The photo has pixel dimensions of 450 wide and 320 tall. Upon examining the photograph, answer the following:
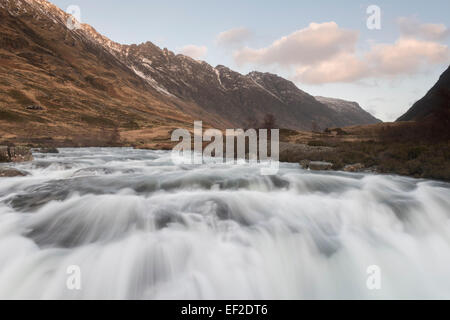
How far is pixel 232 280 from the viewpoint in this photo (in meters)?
4.41

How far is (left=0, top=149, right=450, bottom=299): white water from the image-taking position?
171 inches

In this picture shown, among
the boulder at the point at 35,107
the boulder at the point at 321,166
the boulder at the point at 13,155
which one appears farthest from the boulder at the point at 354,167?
the boulder at the point at 35,107

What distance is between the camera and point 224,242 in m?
5.52

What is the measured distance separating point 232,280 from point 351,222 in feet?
13.4

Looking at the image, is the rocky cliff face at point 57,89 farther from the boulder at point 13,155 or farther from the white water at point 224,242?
the white water at point 224,242

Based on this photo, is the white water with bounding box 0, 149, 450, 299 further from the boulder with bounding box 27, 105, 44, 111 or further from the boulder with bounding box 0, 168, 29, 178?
the boulder with bounding box 27, 105, 44, 111

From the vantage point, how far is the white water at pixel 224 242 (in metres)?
4.34

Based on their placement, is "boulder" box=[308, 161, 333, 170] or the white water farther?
"boulder" box=[308, 161, 333, 170]

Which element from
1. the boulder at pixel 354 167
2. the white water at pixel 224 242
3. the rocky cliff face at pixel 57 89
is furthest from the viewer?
the rocky cliff face at pixel 57 89

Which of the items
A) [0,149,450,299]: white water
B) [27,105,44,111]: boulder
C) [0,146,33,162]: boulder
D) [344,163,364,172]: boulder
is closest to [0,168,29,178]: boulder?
[0,149,450,299]: white water

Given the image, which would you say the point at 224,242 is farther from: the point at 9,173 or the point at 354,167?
the point at 9,173

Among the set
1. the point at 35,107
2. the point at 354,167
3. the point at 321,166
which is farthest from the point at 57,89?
the point at 354,167
